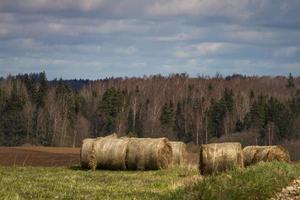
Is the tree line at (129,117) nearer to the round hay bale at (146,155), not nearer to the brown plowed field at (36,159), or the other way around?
the brown plowed field at (36,159)

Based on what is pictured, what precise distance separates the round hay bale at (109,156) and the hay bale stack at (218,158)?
3.96m

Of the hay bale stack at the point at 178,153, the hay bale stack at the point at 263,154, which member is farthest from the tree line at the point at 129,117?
the hay bale stack at the point at 263,154

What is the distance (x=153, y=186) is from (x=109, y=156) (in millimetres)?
7991

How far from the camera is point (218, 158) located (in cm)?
2088

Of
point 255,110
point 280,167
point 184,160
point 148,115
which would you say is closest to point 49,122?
point 148,115

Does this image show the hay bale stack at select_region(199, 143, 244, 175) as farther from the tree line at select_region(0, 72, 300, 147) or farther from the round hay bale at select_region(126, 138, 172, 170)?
the tree line at select_region(0, 72, 300, 147)

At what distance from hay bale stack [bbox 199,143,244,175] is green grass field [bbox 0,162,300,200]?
3.02 meters

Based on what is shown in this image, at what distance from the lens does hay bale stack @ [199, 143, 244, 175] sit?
2067 cm

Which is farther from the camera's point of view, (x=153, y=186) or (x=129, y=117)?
(x=129, y=117)

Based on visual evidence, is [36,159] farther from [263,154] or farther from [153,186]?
[153,186]

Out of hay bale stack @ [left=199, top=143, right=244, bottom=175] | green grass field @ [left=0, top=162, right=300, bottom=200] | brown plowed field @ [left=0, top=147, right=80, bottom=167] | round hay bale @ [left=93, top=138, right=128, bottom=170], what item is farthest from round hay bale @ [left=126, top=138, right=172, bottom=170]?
green grass field @ [left=0, top=162, right=300, bottom=200]

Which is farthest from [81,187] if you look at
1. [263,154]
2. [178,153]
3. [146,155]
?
[178,153]

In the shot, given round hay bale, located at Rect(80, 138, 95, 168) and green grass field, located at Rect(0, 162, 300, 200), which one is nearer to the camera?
green grass field, located at Rect(0, 162, 300, 200)

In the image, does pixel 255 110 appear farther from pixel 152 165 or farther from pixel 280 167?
pixel 280 167
